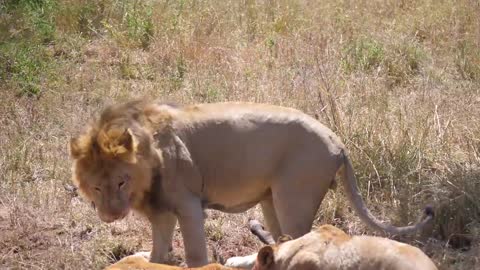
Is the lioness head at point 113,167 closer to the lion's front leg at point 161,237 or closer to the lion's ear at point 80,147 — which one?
the lion's ear at point 80,147

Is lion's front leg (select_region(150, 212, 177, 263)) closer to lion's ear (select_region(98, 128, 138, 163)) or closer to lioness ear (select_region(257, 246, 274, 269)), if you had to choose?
lion's ear (select_region(98, 128, 138, 163))

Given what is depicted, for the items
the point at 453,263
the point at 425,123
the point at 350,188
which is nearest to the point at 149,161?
the point at 350,188

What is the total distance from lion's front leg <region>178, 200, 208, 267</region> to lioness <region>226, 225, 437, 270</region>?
2.20 ft

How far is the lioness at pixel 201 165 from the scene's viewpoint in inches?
215

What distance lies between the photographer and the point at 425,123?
23.8 ft

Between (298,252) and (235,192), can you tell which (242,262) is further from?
(298,252)

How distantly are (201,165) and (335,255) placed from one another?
1.15 metres

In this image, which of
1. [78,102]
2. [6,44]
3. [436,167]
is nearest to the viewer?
[436,167]

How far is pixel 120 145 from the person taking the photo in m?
5.42

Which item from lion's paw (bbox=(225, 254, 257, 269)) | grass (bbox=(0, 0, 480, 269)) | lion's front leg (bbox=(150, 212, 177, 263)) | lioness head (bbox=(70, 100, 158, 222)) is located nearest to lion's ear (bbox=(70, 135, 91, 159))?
lioness head (bbox=(70, 100, 158, 222))

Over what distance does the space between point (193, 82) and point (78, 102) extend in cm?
98

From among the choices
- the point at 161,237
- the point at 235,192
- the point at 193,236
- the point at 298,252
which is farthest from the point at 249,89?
the point at 298,252

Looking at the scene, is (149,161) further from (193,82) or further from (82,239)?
(193,82)

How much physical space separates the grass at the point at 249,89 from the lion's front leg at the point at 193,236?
62cm
